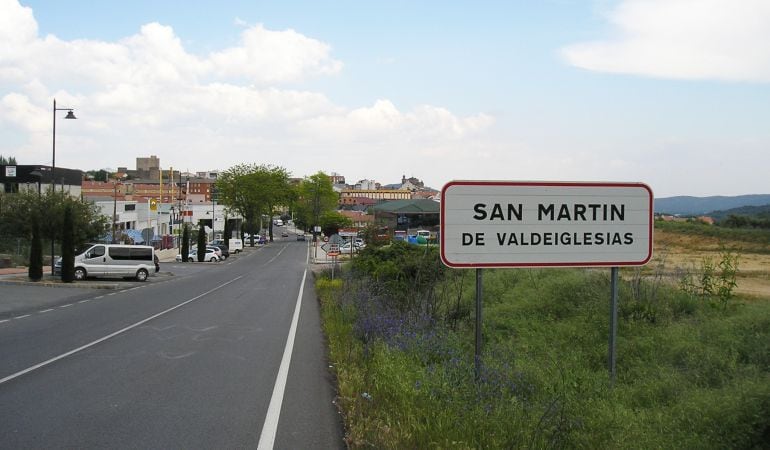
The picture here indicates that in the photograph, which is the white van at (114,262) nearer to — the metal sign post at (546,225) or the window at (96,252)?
the window at (96,252)

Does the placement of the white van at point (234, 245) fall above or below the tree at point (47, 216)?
below

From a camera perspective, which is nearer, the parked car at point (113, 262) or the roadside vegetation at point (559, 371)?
the roadside vegetation at point (559, 371)

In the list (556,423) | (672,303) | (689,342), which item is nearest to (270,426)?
(556,423)

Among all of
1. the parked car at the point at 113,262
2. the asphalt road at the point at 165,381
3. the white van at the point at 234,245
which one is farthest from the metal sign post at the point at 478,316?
the white van at the point at 234,245

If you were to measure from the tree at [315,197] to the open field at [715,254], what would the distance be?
98.6 metres

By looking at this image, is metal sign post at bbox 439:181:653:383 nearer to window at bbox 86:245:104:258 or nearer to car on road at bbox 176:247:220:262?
window at bbox 86:245:104:258

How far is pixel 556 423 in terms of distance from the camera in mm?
5988

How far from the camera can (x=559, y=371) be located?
875 centimetres

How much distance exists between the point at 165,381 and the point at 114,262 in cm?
2914

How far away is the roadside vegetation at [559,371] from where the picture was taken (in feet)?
19.2

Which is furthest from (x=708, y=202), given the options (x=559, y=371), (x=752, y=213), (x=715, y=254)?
(x=559, y=371)

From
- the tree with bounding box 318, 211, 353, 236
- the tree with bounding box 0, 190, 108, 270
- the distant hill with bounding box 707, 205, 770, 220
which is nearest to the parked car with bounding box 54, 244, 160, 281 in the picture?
the tree with bounding box 0, 190, 108, 270

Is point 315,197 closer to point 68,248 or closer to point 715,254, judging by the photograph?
point 715,254

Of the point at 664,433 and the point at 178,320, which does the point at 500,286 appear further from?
the point at 664,433
